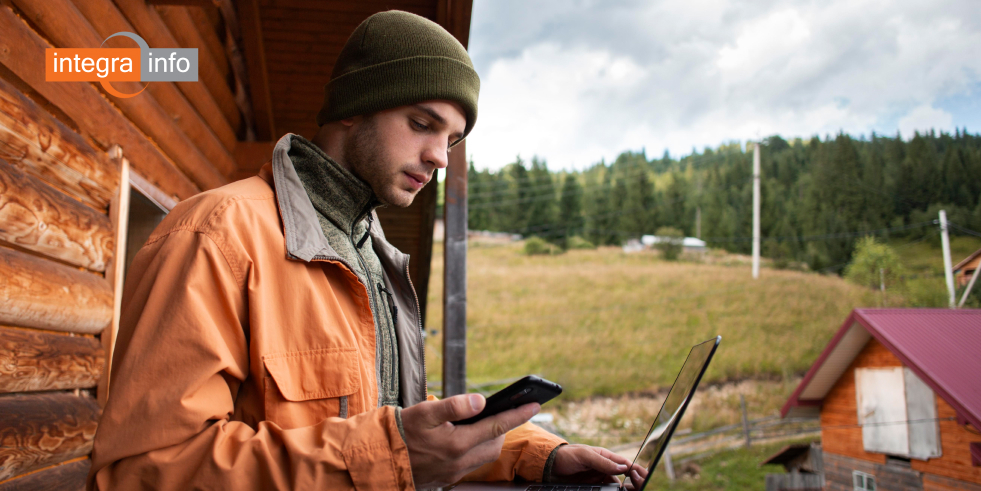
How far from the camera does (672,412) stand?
3.71 feet

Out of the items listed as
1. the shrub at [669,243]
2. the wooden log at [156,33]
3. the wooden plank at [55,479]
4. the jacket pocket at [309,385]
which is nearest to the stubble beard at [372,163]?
the jacket pocket at [309,385]

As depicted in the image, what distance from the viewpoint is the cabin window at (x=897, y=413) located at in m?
9.34

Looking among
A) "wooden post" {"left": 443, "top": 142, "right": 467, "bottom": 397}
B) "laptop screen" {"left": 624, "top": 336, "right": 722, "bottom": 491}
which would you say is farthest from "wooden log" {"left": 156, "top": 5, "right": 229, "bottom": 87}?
"laptop screen" {"left": 624, "top": 336, "right": 722, "bottom": 491}

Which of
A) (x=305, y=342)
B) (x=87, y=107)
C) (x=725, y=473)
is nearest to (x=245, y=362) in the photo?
(x=305, y=342)

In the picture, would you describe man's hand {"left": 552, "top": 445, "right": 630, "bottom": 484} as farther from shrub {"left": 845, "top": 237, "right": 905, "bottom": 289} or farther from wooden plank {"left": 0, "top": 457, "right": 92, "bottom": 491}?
shrub {"left": 845, "top": 237, "right": 905, "bottom": 289}

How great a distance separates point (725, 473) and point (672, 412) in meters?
19.2

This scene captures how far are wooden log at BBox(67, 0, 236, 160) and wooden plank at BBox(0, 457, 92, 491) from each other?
157 centimetres

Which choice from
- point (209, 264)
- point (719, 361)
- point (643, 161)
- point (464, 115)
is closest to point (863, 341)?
point (464, 115)

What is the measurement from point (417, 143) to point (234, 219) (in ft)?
1.66

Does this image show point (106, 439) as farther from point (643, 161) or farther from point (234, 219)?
point (643, 161)

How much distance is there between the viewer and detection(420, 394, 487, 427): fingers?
854mm

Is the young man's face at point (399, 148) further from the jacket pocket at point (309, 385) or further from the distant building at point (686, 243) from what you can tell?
the distant building at point (686, 243)

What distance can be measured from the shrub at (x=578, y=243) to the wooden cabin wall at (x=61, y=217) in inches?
1747

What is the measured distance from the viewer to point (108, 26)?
2.35 meters
